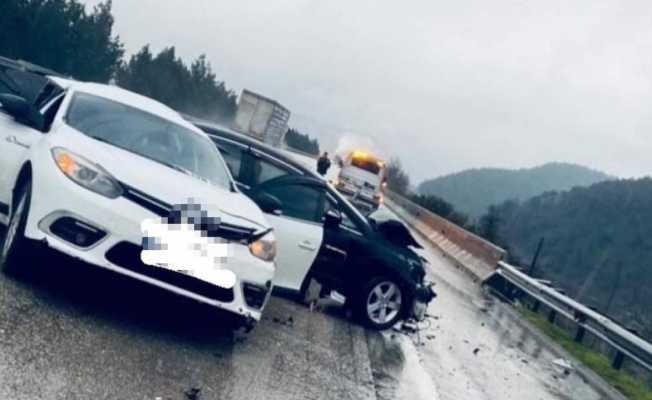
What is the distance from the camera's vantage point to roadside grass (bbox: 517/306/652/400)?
39.3 feet

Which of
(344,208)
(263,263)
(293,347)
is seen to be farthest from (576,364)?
(263,263)

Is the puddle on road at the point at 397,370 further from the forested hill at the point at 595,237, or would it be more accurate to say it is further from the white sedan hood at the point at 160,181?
the forested hill at the point at 595,237

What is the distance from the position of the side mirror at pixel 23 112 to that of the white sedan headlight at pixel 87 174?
1.00m

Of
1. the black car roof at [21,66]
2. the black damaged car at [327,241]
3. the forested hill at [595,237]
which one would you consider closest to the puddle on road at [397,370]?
the black damaged car at [327,241]

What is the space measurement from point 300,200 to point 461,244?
1849 cm

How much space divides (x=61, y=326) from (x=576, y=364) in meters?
9.14

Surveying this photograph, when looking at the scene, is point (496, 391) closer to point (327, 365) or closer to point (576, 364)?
point (327, 365)

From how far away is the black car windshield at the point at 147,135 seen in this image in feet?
23.9

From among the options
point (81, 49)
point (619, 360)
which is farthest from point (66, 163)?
point (81, 49)

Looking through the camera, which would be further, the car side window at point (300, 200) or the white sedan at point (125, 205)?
the car side window at point (300, 200)

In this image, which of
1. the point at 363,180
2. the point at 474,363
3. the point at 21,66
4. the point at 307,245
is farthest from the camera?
the point at 363,180

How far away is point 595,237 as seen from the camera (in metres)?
112

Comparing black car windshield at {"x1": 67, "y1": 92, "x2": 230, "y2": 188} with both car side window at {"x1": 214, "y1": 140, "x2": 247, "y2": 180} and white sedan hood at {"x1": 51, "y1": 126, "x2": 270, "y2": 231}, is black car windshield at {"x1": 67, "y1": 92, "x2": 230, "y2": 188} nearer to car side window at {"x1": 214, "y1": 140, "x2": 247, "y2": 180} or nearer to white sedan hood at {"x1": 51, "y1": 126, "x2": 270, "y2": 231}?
white sedan hood at {"x1": 51, "y1": 126, "x2": 270, "y2": 231}

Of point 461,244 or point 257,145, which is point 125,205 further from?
point 461,244
